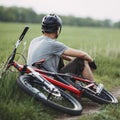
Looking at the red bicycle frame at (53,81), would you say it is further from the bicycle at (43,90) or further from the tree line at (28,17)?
the tree line at (28,17)

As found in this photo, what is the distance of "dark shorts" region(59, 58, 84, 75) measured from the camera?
8.82 meters

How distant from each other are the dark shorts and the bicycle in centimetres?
101

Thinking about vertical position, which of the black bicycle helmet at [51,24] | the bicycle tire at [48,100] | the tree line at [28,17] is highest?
the black bicycle helmet at [51,24]


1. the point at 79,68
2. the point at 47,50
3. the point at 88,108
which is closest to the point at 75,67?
the point at 79,68

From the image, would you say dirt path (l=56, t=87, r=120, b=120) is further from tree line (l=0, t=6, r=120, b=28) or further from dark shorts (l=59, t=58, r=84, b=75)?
tree line (l=0, t=6, r=120, b=28)

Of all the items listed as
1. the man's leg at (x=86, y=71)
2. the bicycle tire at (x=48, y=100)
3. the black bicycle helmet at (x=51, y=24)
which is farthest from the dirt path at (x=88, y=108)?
the black bicycle helmet at (x=51, y=24)

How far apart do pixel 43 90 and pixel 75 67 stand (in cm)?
108

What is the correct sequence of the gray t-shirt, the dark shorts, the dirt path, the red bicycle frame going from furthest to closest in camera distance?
the dark shorts → the gray t-shirt → the red bicycle frame → the dirt path

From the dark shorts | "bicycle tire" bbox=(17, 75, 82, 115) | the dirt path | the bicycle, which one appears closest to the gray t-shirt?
the dark shorts

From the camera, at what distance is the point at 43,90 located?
8.05m

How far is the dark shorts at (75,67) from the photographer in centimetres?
882

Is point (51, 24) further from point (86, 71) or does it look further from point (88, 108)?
point (88, 108)

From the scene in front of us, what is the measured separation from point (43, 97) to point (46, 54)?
1327 millimetres

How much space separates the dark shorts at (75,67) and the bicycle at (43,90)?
1.01 metres
